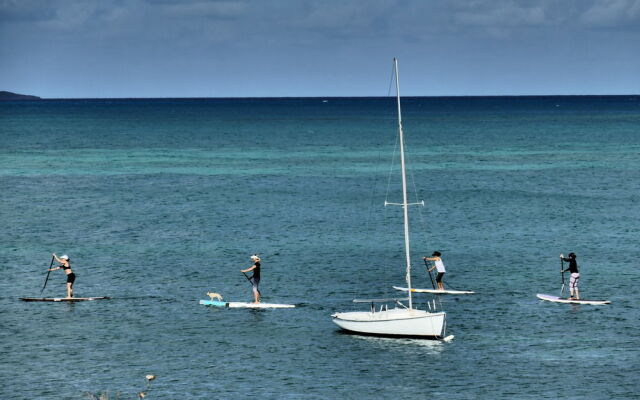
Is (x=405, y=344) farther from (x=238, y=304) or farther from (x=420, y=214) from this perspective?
(x=420, y=214)

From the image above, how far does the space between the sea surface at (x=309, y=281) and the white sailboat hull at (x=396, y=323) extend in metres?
0.52

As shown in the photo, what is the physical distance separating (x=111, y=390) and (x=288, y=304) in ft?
51.0

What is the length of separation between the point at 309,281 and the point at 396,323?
46.1ft

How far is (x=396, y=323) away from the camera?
4550 centimetres

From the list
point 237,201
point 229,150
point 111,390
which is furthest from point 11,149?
point 111,390

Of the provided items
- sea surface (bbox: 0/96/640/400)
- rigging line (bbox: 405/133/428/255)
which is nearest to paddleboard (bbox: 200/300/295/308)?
sea surface (bbox: 0/96/640/400)

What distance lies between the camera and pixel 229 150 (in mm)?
173500

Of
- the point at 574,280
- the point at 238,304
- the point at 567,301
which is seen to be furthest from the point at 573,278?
the point at 238,304

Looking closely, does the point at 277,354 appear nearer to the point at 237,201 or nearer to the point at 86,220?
the point at 86,220

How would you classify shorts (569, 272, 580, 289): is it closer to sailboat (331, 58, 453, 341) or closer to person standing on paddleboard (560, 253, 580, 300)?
person standing on paddleboard (560, 253, 580, 300)

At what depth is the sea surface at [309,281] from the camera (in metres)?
40.7

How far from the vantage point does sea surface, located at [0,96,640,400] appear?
40656mm

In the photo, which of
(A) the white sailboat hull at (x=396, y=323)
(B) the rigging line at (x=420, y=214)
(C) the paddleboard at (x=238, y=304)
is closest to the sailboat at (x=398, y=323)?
(A) the white sailboat hull at (x=396, y=323)

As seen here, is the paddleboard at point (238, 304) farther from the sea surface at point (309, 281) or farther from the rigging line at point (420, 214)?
the rigging line at point (420, 214)
